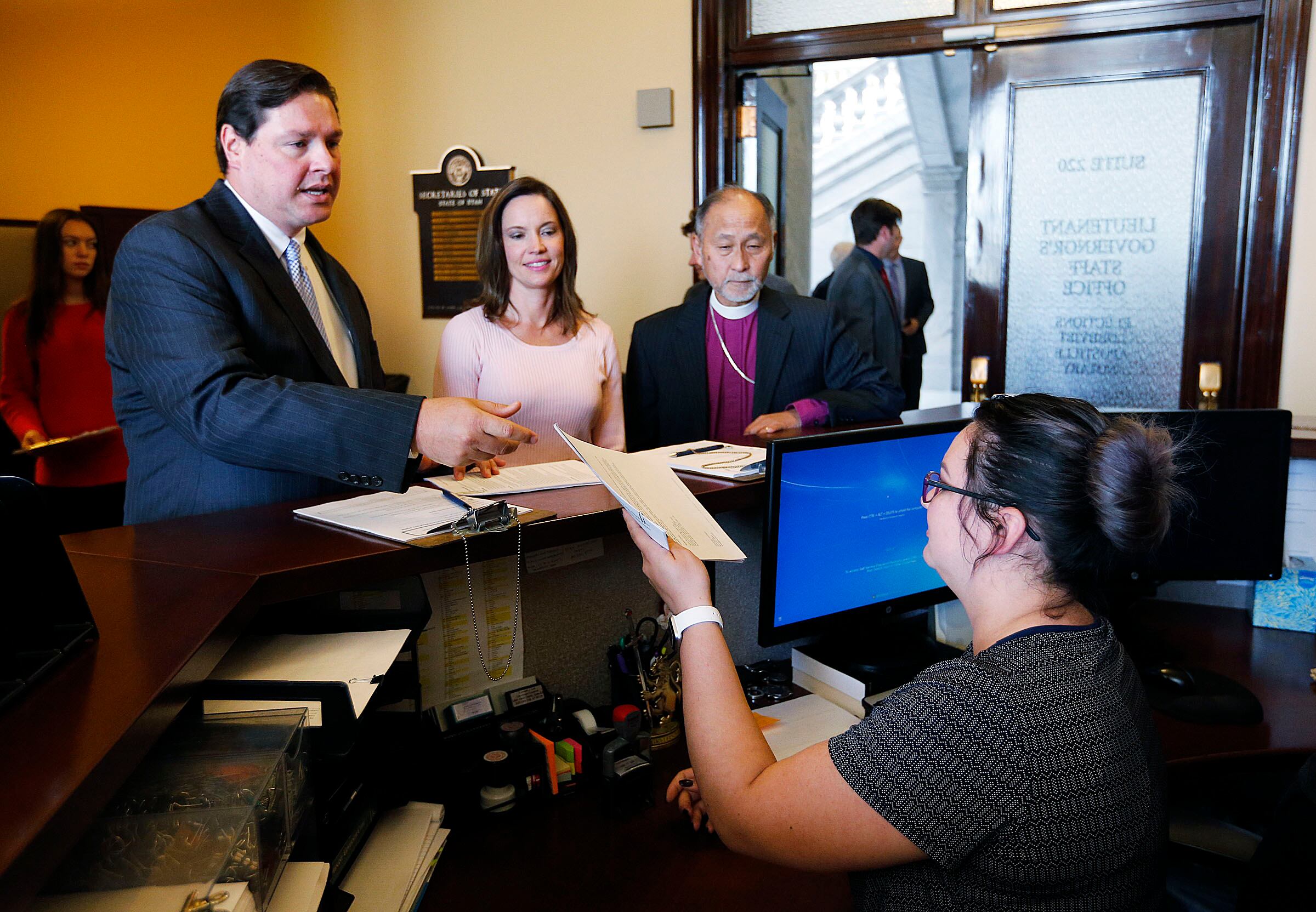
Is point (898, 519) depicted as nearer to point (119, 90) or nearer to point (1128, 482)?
point (1128, 482)

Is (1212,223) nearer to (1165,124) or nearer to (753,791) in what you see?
(1165,124)

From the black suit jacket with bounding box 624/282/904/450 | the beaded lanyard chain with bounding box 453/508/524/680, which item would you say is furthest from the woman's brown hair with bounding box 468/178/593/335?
the beaded lanyard chain with bounding box 453/508/524/680

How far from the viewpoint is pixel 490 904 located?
103 centimetres

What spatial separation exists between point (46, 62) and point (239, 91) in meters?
3.12

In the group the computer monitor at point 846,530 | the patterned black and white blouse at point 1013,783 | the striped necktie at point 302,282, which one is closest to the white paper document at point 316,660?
the patterned black and white blouse at point 1013,783

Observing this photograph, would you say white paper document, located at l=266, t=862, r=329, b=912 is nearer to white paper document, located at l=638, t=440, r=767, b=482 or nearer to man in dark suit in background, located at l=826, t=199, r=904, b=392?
white paper document, located at l=638, t=440, r=767, b=482

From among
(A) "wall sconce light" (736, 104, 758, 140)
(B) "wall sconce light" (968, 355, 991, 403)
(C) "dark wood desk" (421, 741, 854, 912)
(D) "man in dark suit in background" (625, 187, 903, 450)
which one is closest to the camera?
(C) "dark wood desk" (421, 741, 854, 912)

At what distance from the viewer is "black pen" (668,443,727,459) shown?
163cm

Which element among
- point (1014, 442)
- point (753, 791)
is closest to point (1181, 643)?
point (1014, 442)

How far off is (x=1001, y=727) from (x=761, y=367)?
5.84 ft

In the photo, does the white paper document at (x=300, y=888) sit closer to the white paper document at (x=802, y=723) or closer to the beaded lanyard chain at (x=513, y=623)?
the beaded lanyard chain at (x=513, y=623)

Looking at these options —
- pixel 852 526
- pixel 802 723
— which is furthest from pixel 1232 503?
pixel 802 723

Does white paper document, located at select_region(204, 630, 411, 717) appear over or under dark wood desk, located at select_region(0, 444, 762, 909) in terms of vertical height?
under

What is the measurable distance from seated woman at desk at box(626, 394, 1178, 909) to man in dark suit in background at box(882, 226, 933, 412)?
13.2 ft
